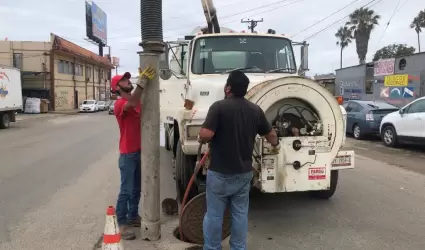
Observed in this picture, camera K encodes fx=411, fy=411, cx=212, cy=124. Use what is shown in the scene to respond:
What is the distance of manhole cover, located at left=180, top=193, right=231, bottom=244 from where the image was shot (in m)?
4.46

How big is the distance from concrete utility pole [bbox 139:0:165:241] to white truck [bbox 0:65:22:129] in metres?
20.2

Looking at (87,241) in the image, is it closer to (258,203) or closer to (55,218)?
(55,218)

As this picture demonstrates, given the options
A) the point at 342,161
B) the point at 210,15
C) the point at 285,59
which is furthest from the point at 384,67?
the point at 342,161

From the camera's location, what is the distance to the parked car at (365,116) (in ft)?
49.0

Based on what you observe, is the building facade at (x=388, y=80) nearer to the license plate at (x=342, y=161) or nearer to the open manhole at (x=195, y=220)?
the license plate at (x=342, y=161)

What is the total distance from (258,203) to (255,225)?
103 cm

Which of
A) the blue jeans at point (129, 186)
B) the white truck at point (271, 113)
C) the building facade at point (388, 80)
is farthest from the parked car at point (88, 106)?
the blue jeans at point (129, 186)

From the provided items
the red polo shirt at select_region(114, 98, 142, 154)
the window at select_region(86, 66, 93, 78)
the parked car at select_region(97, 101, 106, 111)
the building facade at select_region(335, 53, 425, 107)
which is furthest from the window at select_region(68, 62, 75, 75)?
the red polo shirt at select_region(114, 98, 142, 154)

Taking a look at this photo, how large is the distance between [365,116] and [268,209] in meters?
10.4

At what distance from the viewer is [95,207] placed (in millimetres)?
6246

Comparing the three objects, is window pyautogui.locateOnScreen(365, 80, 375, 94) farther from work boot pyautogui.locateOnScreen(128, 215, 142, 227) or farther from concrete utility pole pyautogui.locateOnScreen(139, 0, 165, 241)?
concrete utility pole pyautogui.locateOnScreen(139, 0, 165, 241)

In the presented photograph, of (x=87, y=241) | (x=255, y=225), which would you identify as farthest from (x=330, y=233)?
(x=87, y=241)

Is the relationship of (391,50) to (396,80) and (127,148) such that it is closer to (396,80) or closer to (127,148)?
(396,80)

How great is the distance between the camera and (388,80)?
23.8 metres
